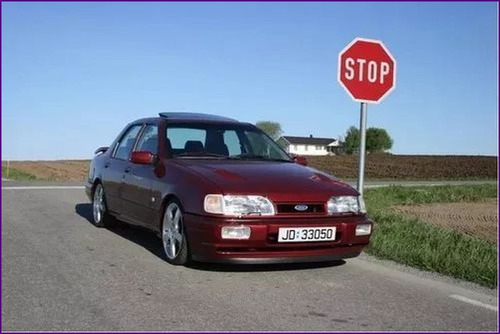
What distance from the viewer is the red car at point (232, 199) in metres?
5.54

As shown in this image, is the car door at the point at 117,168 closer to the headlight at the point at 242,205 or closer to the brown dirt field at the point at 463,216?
the headlight at the point at 242,205

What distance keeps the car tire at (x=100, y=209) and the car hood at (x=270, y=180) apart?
2.21m

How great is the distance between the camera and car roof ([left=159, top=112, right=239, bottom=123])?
7359 millimetres

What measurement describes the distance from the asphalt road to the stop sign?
8.17ft

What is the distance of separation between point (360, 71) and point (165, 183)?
3304mm

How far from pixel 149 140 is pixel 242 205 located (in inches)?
87.9

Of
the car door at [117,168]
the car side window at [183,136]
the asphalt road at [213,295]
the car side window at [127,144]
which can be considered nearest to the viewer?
the asphalt road at [213,295]

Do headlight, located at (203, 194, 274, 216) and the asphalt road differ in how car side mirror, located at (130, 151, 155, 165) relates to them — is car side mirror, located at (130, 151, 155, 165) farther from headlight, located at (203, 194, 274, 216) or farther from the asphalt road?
headlight, located at (203, 194, 274, 216)

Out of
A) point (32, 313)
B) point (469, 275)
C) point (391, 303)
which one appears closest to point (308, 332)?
point (391, 303)

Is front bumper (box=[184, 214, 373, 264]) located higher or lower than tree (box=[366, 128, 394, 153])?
lower

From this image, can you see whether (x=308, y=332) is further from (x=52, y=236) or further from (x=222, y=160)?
(x=52, y=236)

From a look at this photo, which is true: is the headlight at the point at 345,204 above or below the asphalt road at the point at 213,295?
above

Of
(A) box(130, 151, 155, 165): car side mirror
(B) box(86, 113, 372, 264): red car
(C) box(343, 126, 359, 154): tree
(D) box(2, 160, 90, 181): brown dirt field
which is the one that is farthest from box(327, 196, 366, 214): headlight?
(C) box(343, 126, 359, 154): tree

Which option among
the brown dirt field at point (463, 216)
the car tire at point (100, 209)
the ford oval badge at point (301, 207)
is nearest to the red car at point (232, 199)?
the ford oval badge at point (301, 207)
